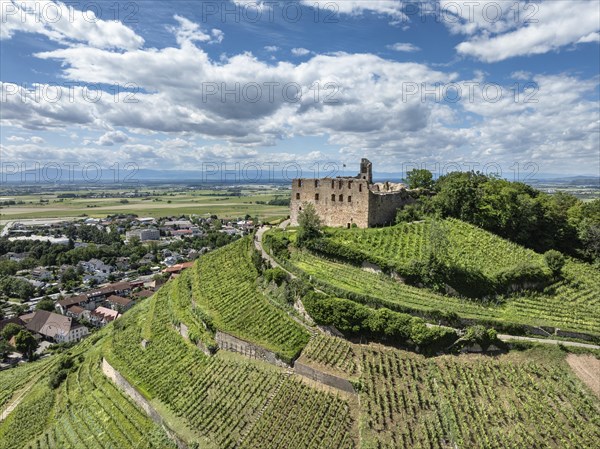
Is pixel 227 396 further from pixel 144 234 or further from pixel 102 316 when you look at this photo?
pixel 144 234

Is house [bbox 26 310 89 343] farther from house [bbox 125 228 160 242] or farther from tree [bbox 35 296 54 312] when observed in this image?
house [bbox 125 228 160 242]

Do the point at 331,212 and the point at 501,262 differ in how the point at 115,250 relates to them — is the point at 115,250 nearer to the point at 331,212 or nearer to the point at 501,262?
the point at 331,212

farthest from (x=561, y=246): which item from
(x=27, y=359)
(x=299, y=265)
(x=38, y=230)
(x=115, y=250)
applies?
(x=38, y=230)

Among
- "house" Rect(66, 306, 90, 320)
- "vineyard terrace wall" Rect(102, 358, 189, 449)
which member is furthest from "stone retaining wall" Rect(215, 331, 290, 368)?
"house" Rect(66, 306, 90, 320)

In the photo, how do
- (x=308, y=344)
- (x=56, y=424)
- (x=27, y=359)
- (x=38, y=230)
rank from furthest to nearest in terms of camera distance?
1. (x=38, y=230)
2. (x=27, y=359)
3. (x=56, y=424)
4. (x=308, y=344)

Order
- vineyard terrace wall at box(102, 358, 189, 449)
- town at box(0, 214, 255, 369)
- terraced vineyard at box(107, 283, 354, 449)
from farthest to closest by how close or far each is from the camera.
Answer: town at box(0, 214, 255, 369) < vineyard terrace wall at box(102, 358, 189, 449) < terraced vineyard at box(107, 283, 354, 449)
